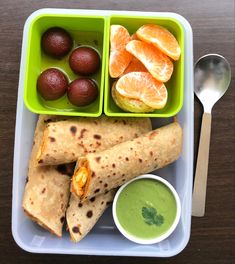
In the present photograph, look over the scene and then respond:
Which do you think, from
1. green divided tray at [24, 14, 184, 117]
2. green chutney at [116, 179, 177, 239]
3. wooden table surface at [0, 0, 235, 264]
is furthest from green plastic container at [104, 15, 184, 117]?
green chutney at [116, 179, 177, 239]

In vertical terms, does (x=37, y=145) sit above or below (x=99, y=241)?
above

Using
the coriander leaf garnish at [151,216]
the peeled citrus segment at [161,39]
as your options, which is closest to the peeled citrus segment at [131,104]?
the peeled citrus segment at [161,39]

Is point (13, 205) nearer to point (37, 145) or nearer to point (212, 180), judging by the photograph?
point (37, 145)

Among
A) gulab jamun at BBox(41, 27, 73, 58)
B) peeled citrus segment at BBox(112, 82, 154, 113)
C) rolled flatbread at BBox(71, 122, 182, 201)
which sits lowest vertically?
rolled flatbread at BBox(71, 122, 182, 201)

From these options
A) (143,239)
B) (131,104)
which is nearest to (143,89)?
(131,104)

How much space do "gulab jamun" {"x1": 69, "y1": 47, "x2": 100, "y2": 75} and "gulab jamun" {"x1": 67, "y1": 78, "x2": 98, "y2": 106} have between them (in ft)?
0.10

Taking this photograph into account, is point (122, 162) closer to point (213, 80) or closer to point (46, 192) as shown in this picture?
point (46, 192)

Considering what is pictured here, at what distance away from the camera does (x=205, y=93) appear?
1232 mm

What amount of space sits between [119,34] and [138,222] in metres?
0.53

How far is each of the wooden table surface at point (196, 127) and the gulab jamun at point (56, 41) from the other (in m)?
0.10

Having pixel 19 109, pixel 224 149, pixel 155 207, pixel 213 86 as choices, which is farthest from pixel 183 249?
pixel 19 109

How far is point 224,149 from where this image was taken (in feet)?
4.07

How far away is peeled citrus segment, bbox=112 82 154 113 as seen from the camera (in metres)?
1.11

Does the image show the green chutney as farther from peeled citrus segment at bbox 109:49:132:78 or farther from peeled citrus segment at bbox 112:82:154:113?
peeled citrus segment at bbox 109:49:132:78
